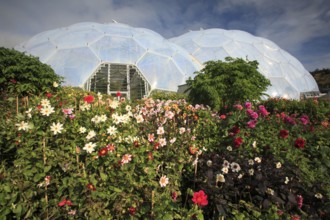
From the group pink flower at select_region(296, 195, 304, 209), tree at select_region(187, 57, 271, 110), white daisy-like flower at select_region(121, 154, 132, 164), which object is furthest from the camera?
tree at select_region(187, 57, 271, 110)

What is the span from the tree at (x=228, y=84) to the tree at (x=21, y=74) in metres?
4.65

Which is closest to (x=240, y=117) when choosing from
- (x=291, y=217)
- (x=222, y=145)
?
(x=222, y=145)

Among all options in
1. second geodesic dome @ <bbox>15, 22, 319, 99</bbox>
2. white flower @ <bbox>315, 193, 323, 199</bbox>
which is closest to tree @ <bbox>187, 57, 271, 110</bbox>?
white flower @ <bbox>315, 193, 323, 199</bbox>

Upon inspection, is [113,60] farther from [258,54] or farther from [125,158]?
[258,54]

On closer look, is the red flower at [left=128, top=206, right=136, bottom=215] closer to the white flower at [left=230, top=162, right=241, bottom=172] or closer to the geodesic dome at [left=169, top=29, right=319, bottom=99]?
the white flower at [left=230, top=162, right=241, bottom=172]

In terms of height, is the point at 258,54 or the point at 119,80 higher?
the point at 258,54

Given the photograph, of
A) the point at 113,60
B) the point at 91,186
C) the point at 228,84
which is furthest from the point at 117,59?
the point at 91,186

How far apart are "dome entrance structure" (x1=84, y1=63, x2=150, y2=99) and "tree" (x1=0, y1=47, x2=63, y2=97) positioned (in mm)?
5949

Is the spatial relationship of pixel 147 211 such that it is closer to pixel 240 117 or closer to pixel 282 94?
pixel 240 117

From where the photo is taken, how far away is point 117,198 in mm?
1647

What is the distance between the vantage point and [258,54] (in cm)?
2000

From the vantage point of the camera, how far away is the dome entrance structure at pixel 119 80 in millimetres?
12523

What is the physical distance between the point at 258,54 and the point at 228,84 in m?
14.6

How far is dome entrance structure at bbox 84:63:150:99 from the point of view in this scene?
12.5m
